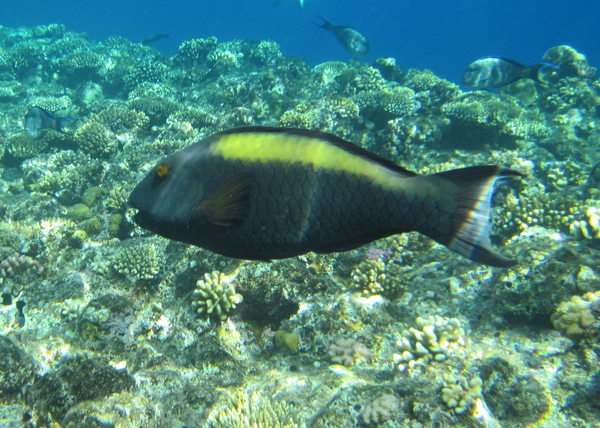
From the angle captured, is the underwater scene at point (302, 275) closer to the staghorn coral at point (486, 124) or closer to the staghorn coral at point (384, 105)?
the staghorn coral at point (486, 124)

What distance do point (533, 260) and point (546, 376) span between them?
158cm

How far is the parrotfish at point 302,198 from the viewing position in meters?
1.32

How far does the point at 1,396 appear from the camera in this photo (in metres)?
2.94

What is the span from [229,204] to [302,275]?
10.9ft

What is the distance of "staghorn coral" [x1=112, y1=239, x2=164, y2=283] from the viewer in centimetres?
498

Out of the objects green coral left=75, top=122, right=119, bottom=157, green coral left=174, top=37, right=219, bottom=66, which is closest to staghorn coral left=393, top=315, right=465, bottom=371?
green coral left=75, top=122, right=119, bottom=157

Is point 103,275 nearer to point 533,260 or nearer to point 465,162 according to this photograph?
point 533,260

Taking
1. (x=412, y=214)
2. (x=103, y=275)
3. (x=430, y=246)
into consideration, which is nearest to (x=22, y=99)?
(x=103, y=275)

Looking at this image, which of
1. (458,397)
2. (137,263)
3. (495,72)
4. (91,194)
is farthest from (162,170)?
(495,72)

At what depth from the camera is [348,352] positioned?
3.97 meters

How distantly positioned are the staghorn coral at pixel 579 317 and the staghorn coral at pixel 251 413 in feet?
10.7

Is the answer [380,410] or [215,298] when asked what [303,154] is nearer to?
[380,410]

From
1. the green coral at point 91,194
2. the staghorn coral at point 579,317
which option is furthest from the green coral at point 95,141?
the staghorn coral at point 579,317

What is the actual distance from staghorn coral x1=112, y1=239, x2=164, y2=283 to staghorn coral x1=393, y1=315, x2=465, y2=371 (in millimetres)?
3769
